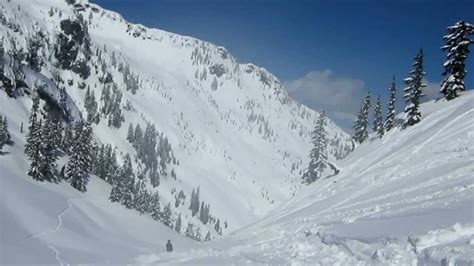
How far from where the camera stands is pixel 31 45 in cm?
18925

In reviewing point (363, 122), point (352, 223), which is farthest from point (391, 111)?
point (352, 223)

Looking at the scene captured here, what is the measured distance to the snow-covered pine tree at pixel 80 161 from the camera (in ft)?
274

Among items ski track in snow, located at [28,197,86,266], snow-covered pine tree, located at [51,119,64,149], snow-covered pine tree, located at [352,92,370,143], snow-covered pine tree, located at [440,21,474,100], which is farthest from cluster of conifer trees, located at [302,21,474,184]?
snow-covered pine tree, located at [51,119,64,149]

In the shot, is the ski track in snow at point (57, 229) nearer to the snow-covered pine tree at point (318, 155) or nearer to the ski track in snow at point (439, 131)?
the ski track in snow at point (439, 131)

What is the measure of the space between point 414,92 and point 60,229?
153 ft

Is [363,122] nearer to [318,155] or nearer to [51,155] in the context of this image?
[318,155]

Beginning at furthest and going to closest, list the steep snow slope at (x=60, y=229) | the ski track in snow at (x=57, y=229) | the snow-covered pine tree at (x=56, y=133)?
the snow-covered pine tree at (x=56, y=133) < the steep snow slope at (x=60, y=229) < the ski track in snow at (x=57, y=229)

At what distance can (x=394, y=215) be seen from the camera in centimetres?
2262

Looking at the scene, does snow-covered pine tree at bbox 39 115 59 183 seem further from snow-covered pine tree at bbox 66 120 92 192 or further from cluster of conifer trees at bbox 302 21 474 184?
cluster of conifer trees at bbox 302 21 474 184

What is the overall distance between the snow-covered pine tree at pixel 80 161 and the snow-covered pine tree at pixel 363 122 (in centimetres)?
5443

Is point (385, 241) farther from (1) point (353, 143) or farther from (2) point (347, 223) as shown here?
(1) point (353, 143)

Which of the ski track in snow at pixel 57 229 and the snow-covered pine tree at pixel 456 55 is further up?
the snow-covered pine tree at pixel 456 55

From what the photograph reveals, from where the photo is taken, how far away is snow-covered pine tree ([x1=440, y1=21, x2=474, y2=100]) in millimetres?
53531

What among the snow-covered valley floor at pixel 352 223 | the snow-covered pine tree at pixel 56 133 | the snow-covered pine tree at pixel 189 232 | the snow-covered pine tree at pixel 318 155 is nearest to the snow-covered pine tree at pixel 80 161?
the snow-covered pine tree at pixel 56 133
